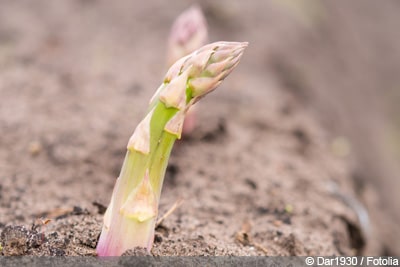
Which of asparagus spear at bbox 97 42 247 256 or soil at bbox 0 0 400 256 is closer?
asparagus spear at bbox 97 42 247 256

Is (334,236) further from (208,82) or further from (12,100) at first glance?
(12,100)

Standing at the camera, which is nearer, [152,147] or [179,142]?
[152,147]

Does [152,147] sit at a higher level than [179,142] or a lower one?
lower

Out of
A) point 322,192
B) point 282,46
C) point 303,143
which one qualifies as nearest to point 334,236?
point 322,192
